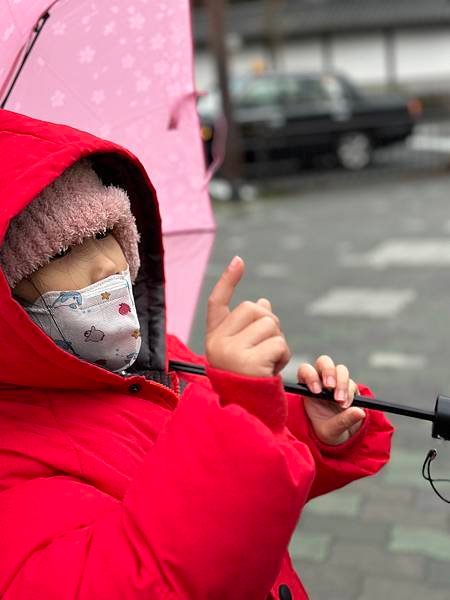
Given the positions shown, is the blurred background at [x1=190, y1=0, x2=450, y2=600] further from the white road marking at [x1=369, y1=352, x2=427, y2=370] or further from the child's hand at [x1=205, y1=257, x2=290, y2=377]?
the child's hand at [x1=205, y1=257, x2=290, y2=377]

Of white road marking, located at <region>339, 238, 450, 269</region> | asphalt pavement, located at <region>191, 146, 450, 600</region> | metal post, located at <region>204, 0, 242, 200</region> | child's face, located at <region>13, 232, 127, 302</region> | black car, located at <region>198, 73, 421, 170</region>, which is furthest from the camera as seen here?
black car, located at <region>198, 73, 421, 170</region>

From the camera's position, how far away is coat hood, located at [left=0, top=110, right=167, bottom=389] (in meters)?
1.33

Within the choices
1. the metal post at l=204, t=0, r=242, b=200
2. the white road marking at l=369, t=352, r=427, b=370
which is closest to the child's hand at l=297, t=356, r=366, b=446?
the white road marking at l=369, t=352, r=427, b=370

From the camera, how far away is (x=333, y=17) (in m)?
38.2

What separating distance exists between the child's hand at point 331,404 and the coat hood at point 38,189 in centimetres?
29

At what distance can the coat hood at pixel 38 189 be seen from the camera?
1331mm

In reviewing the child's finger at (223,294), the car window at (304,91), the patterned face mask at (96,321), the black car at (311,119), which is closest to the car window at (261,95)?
the black car at (311,119)

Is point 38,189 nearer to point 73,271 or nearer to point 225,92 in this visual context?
point 73,271

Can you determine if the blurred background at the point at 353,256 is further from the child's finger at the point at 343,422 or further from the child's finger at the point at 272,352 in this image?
the child's finger at the point at 272,352

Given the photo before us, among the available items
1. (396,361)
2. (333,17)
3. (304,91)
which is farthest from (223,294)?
(333,17)

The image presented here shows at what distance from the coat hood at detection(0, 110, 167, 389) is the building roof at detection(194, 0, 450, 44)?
36.6 meters

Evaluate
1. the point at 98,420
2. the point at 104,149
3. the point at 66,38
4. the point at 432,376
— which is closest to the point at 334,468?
the point at 98,420

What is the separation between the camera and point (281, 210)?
475 inches

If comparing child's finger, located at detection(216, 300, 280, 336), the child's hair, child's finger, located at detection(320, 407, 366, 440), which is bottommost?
child's finger, located at detection(320, 407, 366, 440)
